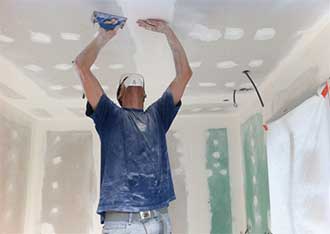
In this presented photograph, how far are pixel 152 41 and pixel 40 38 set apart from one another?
31.8 inches

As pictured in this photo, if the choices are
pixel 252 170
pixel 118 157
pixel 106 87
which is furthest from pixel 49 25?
pixel 252 170

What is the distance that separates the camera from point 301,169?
243cm

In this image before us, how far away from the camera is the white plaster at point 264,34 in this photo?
99.5 inches

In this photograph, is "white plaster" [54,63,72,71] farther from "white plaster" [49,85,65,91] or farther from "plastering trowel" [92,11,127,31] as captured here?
"plastering trowel" [92,11,127,31]

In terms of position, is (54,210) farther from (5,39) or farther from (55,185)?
(5,39)

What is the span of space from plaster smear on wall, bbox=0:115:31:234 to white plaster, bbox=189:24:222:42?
7.67 ft

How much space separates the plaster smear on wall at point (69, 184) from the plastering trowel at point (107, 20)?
287 cm

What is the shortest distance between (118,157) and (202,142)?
2.96 m

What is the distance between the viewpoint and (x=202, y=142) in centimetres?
474

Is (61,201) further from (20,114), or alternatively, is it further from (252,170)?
(252,170)

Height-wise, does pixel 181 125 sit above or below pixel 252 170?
above

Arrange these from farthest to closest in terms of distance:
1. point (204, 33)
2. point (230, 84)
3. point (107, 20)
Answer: point (230, 84) → point (204, 33) → point (107, 20)

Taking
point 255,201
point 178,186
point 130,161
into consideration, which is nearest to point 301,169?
point 130,161

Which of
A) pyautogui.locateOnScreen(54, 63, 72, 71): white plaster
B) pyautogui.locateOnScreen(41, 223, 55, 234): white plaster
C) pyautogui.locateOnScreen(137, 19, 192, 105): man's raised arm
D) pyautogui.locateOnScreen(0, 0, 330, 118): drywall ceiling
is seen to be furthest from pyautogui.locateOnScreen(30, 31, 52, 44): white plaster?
pyautogui.locateOnScreen(41, 223, 55, 234): white plaster
